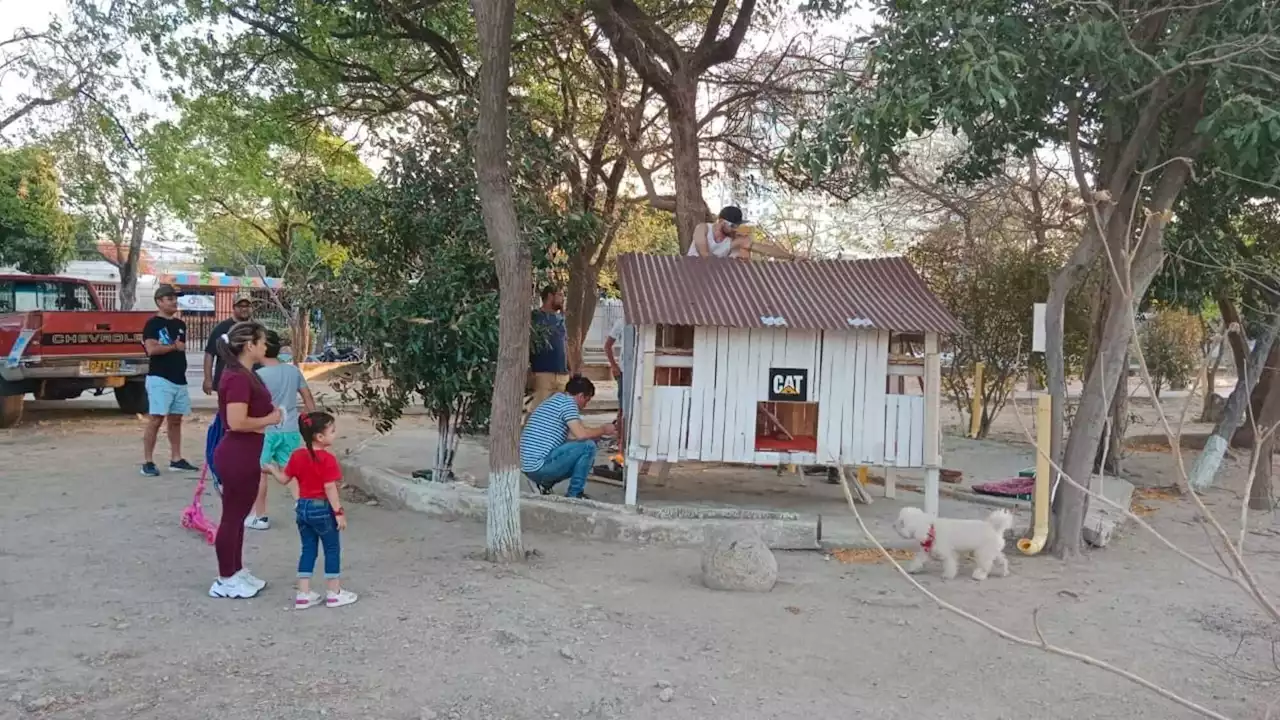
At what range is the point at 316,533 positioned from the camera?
5062 mm

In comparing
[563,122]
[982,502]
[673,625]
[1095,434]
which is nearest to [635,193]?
[563,122]

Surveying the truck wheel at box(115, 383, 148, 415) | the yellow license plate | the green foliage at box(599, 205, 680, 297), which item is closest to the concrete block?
the green foliage at box(599, 205, 680, 297)

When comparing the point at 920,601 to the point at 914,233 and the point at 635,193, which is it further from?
the point at 635,193

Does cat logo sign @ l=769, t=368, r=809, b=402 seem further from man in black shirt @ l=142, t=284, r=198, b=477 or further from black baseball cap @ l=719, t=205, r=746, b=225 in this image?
man in black shirt @ l=142, t=284, r=198, b=477

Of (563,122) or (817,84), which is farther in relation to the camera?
(563,122)

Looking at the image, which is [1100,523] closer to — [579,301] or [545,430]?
[545,430]

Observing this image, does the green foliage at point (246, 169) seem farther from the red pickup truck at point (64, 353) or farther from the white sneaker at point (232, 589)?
the white sneaker at point (232, 589)

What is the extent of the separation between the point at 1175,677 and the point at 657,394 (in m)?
3.86

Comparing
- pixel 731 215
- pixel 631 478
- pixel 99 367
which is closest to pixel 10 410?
pixel 99 367

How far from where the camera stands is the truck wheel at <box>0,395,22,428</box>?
1226 cm

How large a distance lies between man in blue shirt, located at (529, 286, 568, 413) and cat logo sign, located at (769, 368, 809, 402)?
2.01m

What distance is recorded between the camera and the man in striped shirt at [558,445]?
24.5 ft

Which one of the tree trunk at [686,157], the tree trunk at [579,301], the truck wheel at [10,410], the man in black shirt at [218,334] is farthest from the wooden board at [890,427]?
the truck wheel at [10,410]

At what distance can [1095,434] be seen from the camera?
6613 mm
